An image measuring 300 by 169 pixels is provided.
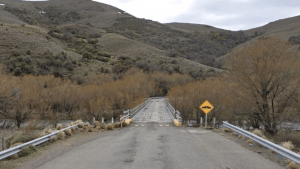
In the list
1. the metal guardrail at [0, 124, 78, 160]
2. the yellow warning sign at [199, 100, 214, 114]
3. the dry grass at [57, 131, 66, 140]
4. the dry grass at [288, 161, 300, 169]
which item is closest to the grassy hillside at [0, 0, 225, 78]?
the yellow warning sign at [199, 100, 214, 114]

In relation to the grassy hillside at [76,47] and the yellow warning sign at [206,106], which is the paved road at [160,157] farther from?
the grassy hillside at [76,47]

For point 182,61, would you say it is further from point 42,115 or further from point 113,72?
point 42,115

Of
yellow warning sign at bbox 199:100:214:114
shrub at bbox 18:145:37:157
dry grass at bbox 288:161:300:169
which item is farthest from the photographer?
yellow warning sign at bbox 199:100:214:114

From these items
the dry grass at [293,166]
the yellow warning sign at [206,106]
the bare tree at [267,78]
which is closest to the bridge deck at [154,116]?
the yellow warning sign at [206,106]

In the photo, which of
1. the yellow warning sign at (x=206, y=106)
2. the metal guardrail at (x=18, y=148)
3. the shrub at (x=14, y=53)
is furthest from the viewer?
the shrub at (x=14, y=53)

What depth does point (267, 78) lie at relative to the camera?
19.5 m

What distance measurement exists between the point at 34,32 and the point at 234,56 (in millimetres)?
61462

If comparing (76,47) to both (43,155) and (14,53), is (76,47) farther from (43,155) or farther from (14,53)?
(43,155)

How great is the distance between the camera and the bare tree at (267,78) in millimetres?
18984

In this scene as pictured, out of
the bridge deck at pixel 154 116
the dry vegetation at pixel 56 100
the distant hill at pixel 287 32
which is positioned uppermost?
the distant hill at pixel 287 32

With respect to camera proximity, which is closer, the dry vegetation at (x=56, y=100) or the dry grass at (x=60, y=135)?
the dry grass at (x=60, y=135)

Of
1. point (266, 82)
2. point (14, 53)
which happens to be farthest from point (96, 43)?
point (266, 82)

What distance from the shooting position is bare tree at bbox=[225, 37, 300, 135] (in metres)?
19.0

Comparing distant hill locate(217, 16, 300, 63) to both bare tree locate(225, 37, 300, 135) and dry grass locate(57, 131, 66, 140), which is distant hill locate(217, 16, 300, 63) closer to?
bare tree locate(225, 37, 300, 135)
